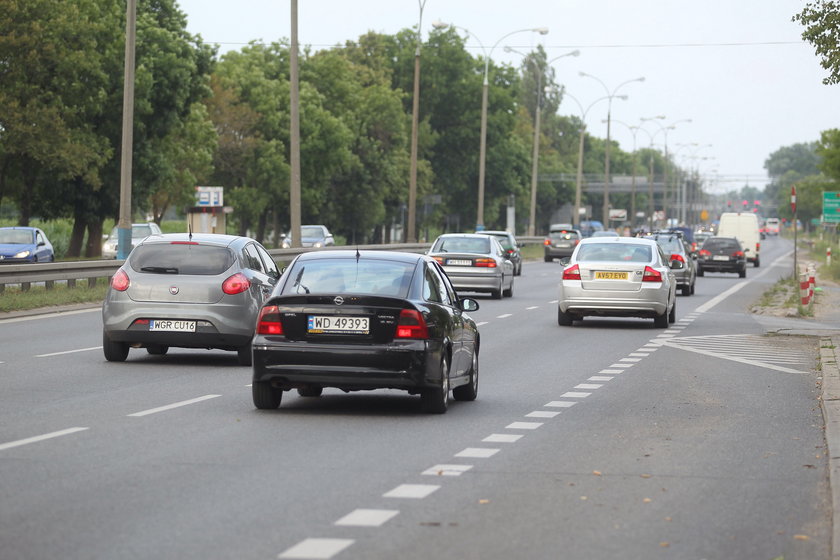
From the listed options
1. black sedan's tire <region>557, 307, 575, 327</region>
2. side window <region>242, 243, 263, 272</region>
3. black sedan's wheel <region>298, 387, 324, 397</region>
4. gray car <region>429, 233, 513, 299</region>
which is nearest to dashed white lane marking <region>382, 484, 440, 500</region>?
black sedan's wheel <region>298, 387, 324, 397</region>

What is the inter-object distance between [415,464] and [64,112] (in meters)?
47.1

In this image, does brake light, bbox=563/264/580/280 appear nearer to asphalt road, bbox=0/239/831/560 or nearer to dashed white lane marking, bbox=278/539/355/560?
asphalt road, bbox=0/239/831/560

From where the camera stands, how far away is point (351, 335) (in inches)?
515

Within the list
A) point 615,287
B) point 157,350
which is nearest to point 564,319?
point 615,287

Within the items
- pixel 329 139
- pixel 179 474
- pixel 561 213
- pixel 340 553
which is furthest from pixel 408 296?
pixel 561 213

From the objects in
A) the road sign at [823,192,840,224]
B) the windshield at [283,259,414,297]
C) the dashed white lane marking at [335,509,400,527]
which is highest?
the road sign at [823,192,840,224]

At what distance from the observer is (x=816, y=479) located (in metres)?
10.1

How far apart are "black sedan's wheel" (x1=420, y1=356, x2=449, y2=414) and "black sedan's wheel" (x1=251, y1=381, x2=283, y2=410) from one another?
45.3 inches

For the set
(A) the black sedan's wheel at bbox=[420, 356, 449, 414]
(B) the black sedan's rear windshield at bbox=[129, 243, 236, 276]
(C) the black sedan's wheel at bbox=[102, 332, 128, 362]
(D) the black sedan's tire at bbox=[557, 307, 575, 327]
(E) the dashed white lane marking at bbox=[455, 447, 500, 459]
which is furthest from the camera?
(D) the black sedan's tire at bbox=[557, 307, 575, 327]

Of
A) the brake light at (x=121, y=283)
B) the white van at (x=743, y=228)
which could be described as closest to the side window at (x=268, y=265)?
the brake light at (x=121, y=283)

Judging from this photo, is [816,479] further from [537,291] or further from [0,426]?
[537,291]

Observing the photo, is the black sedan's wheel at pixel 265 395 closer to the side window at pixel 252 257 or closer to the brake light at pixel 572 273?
the side window at pixel 252 257

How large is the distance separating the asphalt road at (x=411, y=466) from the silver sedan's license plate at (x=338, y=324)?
0.68m

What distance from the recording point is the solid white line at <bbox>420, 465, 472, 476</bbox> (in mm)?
9883
